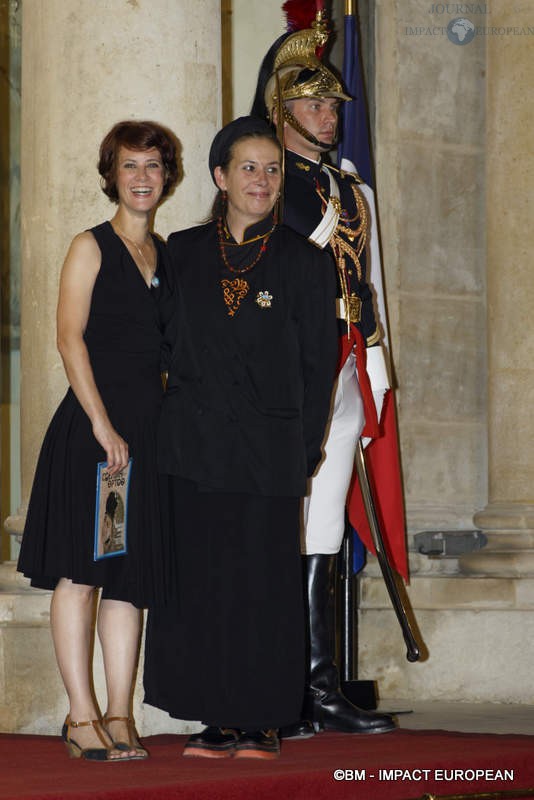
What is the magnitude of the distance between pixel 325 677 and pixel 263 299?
142 cm

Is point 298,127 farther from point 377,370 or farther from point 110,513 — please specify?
point 110,513

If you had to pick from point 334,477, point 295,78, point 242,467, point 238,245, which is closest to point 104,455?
point 242,467

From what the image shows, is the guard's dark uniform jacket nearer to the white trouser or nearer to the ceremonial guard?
the ceremonial guard

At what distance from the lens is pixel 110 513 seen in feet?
13.4

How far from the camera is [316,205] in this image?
4.90 metres

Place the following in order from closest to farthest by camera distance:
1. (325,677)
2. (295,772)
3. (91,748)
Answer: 1. (295,772)
2. (91,748)
3. (325,677)

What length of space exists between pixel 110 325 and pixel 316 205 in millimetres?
1055

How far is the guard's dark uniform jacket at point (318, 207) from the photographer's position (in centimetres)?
487

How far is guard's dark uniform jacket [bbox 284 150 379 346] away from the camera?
4.87m

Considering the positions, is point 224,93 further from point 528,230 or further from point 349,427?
point 349,427

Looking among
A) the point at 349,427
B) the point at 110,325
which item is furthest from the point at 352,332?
the point at 110,325

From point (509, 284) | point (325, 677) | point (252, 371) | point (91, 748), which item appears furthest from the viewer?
point (509, 284)

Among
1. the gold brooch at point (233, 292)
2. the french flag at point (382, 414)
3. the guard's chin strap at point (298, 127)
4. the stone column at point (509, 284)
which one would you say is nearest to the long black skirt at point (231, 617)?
the gold brooch at point (233, 292)

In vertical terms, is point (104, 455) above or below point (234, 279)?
below
